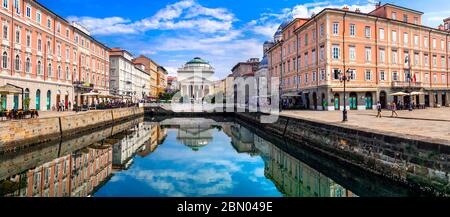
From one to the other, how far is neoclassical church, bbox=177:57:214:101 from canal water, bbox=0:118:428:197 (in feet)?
270

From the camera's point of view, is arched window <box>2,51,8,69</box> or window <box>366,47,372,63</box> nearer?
arched window <box>2,51,8,69</box>

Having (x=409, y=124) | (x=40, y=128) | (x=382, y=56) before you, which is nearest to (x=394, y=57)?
(x=382, y=56)

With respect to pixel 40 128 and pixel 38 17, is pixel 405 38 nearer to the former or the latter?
pixel 40 128

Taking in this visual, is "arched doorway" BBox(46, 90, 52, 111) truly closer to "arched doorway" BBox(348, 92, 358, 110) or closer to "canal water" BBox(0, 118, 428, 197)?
"canal water" BBox(0, 118, 428, 197)

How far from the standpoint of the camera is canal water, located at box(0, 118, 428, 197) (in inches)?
417

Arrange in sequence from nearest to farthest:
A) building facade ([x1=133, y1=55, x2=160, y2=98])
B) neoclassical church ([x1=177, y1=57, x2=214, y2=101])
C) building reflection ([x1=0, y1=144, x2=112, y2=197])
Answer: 1. building reflection ([x1=0, y1=144, x2=112, y2=197])
2. building facade ([x1=133, y1=55, x2=160, y2=98])
3. neoclassical church ([x1=177, y1=57, x2=214, y2=101])

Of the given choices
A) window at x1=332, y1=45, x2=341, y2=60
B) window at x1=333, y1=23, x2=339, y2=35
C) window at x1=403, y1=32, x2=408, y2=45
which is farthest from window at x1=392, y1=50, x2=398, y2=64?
window at x1=333, y1=23, x2=339, y2=35

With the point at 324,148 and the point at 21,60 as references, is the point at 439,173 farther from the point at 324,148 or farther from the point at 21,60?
the point at 21,60

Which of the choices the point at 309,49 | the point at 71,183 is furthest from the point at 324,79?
the point at 71,183

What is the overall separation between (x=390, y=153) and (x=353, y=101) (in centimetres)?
2757

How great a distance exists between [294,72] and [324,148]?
2978 cm

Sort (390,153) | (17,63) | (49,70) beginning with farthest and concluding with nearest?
(49,70)
(17,63)
(390,153)

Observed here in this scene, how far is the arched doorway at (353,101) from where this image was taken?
36031mm

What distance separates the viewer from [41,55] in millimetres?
34031
